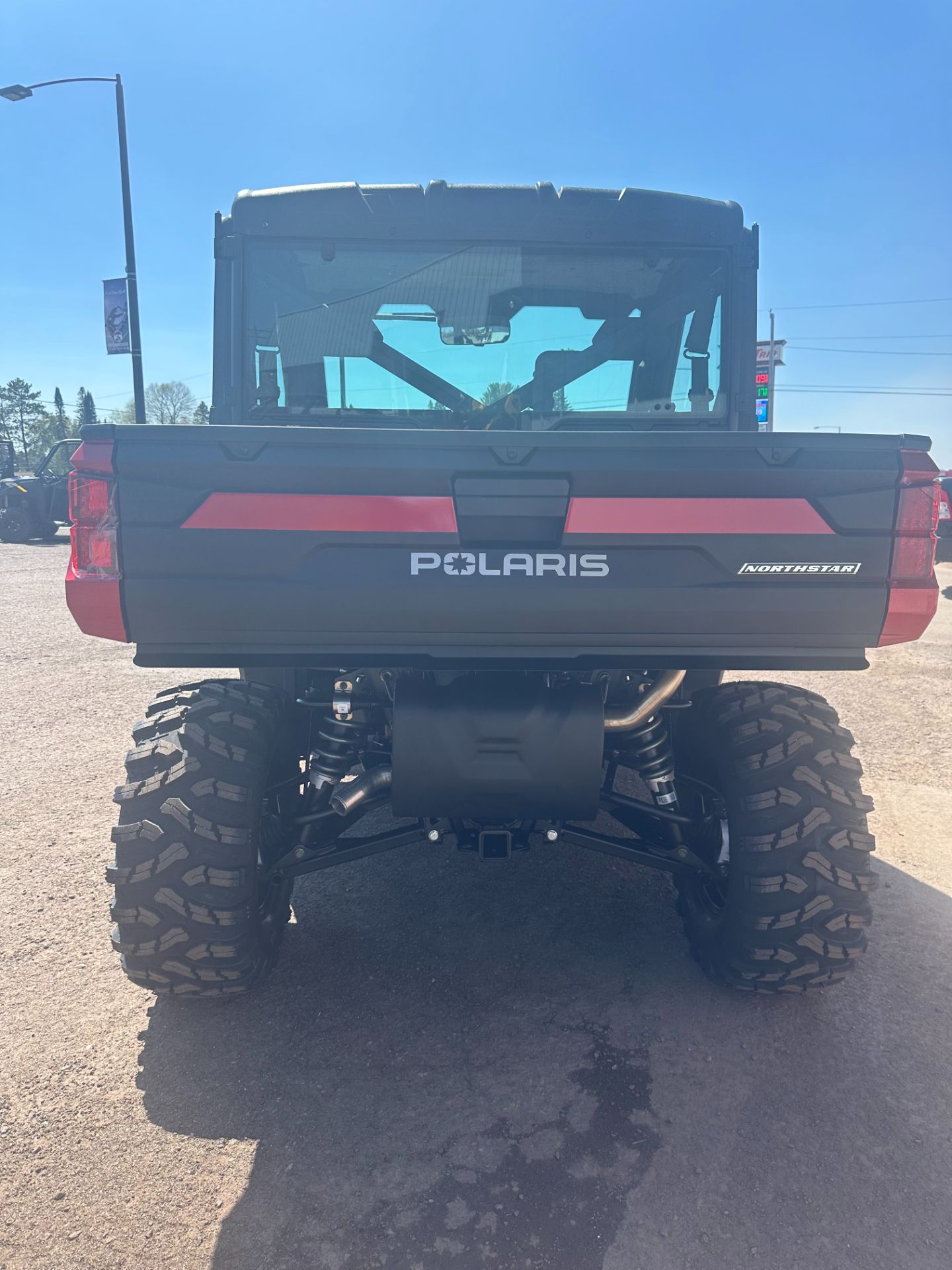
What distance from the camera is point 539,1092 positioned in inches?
104

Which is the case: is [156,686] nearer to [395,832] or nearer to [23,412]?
[395,832]

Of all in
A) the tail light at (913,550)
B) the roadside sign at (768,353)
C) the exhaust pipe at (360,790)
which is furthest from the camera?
the roadside sign at (768,353)

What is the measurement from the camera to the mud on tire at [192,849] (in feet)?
8.59

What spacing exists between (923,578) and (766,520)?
50 cm

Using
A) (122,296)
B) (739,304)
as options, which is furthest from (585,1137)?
(122,296)

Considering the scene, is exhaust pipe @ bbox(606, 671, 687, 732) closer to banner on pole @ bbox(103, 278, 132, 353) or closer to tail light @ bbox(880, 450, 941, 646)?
tail light @ bbox(880, 450, 941, 646)

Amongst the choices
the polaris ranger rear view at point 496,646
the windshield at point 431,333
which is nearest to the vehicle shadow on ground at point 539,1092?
the polaris ranger rear view at point 496,646

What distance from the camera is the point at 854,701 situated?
6.95 meters

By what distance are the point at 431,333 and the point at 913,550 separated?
2.02m

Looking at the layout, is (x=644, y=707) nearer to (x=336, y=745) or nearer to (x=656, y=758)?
(x=656, y=758)

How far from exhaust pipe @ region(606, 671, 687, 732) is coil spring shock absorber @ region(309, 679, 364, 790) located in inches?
33.4

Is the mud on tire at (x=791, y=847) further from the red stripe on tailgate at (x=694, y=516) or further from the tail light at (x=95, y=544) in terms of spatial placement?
the tail light at (x=95, y=544)

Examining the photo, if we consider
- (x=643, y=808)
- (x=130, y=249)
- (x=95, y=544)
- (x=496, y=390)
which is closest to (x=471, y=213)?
(x=496, y=390)

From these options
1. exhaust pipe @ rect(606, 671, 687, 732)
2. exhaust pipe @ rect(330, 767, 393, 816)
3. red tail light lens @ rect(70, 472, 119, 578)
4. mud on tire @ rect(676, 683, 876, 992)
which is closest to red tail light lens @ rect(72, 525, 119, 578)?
red tail light lens @ rect(70, 472, 119, 578)
